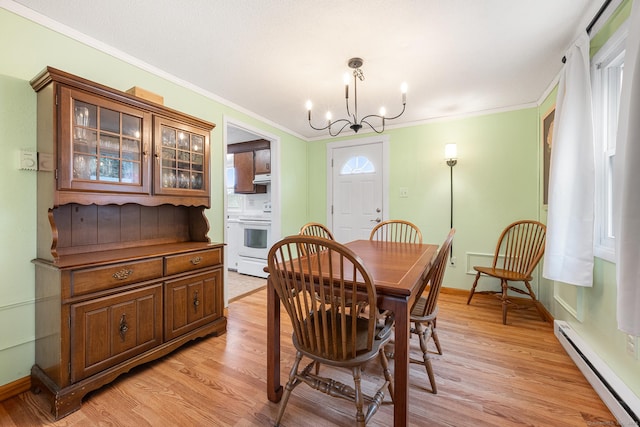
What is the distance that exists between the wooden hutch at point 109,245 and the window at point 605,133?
8.97ft

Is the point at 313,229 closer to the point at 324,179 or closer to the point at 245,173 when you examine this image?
the point at 324,179

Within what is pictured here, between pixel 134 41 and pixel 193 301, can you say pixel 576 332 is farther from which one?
pixel 134 41

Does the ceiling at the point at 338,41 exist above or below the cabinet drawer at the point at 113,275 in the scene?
→ above

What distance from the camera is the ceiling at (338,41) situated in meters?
1.54

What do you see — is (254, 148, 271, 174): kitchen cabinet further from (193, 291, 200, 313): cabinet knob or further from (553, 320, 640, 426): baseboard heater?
(553, 320, 640, 426): baseboard heater

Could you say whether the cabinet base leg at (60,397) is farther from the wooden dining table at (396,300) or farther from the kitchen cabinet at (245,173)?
the kitchen cabinet at (245,173)

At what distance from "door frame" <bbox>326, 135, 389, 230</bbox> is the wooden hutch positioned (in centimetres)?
224

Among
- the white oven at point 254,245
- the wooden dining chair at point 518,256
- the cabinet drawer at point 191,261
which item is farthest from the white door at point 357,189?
the cabinet drawer at point 191,261

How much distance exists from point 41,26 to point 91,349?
1.96 meters

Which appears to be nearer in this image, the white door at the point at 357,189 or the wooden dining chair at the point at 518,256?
the wooden dining chair at the point at 518,256

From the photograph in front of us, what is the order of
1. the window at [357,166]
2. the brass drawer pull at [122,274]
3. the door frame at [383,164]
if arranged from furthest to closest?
1. the window at [357,166]
2. the door frame at [383,164]
3. the brass drawer pull at [122,274]

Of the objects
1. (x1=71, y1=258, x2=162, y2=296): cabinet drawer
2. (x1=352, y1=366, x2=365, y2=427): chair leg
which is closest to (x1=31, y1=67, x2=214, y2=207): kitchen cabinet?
(x1=71, y1=258, x2=162, y2=296): cabinet drawer

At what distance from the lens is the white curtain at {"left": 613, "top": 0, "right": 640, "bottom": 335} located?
41.4 inches

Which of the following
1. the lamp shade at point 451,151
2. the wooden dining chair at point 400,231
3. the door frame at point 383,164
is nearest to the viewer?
the wooden dining chair at point 400,231
